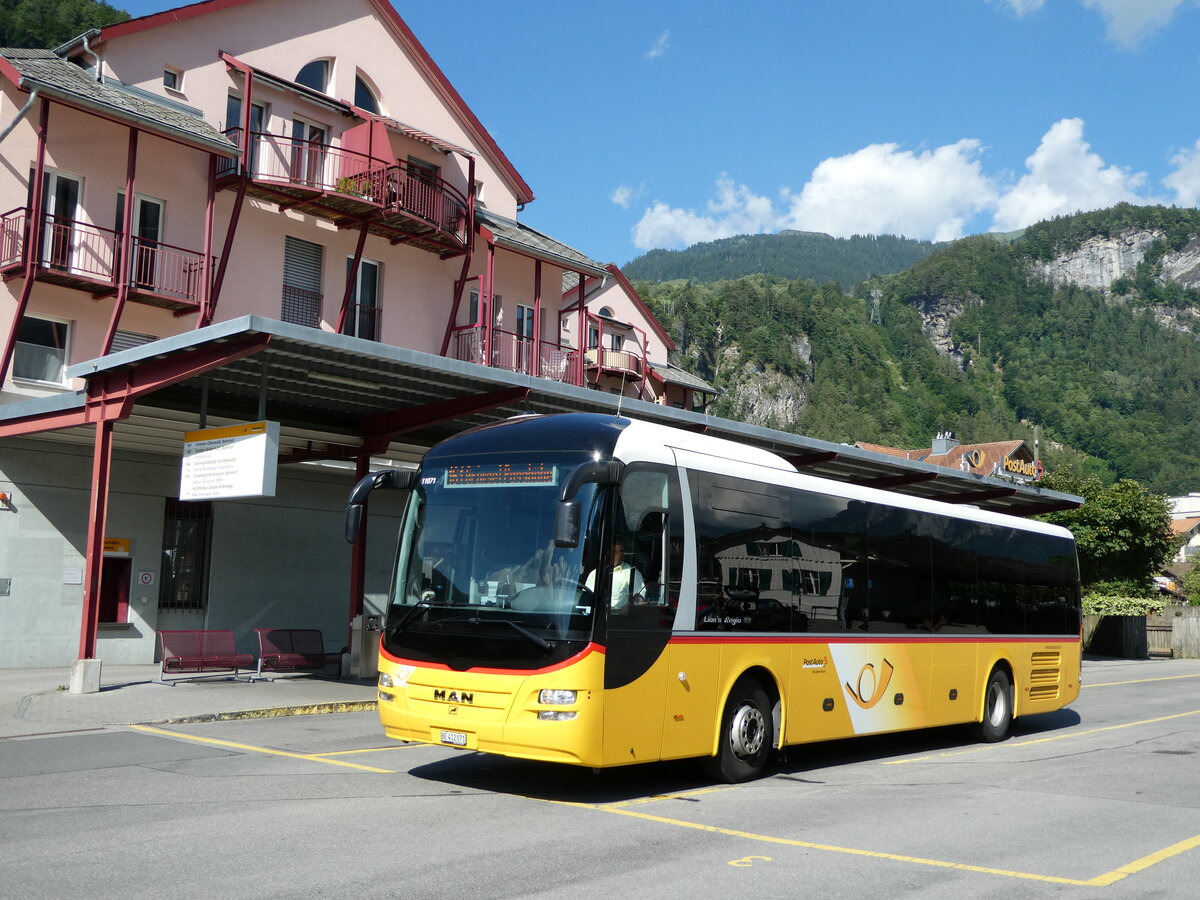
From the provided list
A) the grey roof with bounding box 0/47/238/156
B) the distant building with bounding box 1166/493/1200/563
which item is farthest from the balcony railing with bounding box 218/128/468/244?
the distant building with bounding box 1166/493/1200/563

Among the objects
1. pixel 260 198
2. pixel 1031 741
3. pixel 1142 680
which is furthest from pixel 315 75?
pixel 1142 680

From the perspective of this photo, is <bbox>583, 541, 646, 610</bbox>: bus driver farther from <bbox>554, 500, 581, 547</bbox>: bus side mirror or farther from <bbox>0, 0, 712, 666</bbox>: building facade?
<bbox>0, 0, 712, 666</bbox>: building facade

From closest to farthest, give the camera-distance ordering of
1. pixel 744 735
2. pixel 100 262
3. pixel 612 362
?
pixel 744 735
pixel 100 262
pixel 612 362

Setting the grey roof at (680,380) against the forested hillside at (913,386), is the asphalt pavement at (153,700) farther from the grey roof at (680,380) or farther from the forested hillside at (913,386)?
the forested hillside at (913,386)

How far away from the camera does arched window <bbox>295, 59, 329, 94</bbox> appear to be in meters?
27.9

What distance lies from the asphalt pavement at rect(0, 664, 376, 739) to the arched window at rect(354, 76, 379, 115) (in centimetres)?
1595

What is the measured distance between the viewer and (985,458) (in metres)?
47.2

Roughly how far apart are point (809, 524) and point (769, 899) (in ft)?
18.9

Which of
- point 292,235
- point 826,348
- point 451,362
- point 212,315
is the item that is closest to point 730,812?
point 451,362

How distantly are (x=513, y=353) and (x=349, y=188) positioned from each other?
6.76 metres

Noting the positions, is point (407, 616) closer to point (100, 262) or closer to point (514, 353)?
point (100, 262)

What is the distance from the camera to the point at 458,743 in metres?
9.10

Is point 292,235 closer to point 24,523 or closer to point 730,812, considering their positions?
point 24,523

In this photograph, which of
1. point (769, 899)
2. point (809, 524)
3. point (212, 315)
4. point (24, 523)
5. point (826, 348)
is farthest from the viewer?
point (826, 348)
